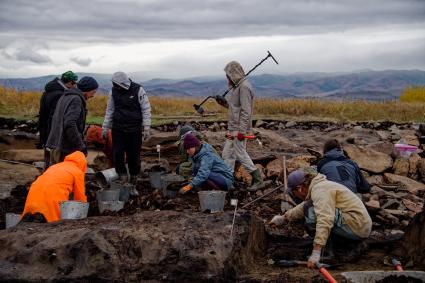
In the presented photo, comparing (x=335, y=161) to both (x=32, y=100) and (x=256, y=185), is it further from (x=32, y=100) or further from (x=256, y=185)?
(x=32, y=100)

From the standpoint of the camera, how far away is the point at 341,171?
21.2ft

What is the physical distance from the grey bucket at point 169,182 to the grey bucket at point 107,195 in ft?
2.86

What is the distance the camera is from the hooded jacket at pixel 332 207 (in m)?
5.09

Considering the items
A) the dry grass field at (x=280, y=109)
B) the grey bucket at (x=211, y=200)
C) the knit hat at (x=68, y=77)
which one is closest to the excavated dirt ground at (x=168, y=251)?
the grey bucket at (x=211, y=200)

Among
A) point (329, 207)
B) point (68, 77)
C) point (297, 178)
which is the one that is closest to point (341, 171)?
point (297, 178)

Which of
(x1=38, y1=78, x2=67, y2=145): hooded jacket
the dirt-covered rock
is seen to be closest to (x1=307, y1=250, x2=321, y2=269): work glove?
the dirt-covered rock

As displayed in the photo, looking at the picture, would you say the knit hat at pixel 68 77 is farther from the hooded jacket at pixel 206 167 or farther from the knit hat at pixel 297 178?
the knit hat at pixel 297 178

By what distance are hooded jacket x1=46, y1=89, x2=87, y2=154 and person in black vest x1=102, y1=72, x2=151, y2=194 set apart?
71cm

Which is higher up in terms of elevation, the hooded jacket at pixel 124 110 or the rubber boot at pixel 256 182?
the hooded jacket at pixel 124 110

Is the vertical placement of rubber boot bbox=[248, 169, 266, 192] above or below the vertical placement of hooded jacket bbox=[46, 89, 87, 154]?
below

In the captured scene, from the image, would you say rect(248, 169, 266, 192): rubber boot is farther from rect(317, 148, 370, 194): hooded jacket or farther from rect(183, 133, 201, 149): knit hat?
rect(317, 148, 370, 194): hooded jacket

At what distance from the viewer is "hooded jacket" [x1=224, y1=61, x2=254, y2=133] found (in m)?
8.61

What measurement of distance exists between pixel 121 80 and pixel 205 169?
1.54m

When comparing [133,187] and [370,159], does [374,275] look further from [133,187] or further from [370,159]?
[370,159]
